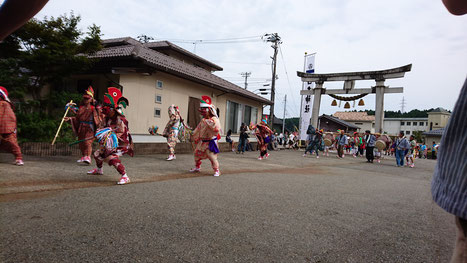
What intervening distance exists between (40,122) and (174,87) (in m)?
5.40

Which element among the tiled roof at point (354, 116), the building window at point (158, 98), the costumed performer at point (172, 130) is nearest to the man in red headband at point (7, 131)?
the costumed performer at point (172, 130)

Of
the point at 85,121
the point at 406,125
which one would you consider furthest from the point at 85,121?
the point at 406,125

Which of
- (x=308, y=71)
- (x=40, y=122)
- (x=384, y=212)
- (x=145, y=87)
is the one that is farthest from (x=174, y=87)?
(x=308, y=71)

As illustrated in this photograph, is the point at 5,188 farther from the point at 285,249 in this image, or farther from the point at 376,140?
the point at 376,140

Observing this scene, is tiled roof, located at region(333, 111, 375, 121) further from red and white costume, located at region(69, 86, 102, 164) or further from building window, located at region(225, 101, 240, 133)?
red and white costume, located at region(69, 86, 102, 164)

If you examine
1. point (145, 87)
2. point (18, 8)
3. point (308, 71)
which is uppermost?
point (308, 71)

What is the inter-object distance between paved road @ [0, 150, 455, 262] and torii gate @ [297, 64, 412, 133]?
1508 centimetres

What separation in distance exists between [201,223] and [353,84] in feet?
65.9

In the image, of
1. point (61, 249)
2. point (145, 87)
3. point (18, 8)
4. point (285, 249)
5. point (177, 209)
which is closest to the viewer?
point (18, 8)

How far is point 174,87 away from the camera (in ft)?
40.8

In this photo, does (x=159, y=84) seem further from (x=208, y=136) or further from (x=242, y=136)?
(x=242, y=136)

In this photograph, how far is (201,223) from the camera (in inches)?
130

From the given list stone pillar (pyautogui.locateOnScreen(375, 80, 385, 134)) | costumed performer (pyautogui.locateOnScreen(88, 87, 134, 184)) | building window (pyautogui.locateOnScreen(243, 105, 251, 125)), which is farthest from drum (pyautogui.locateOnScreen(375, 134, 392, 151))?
costumed performer (pyautogui.locateOnScreen(88, 87, 134, 184))

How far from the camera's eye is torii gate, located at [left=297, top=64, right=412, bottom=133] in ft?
60.5
